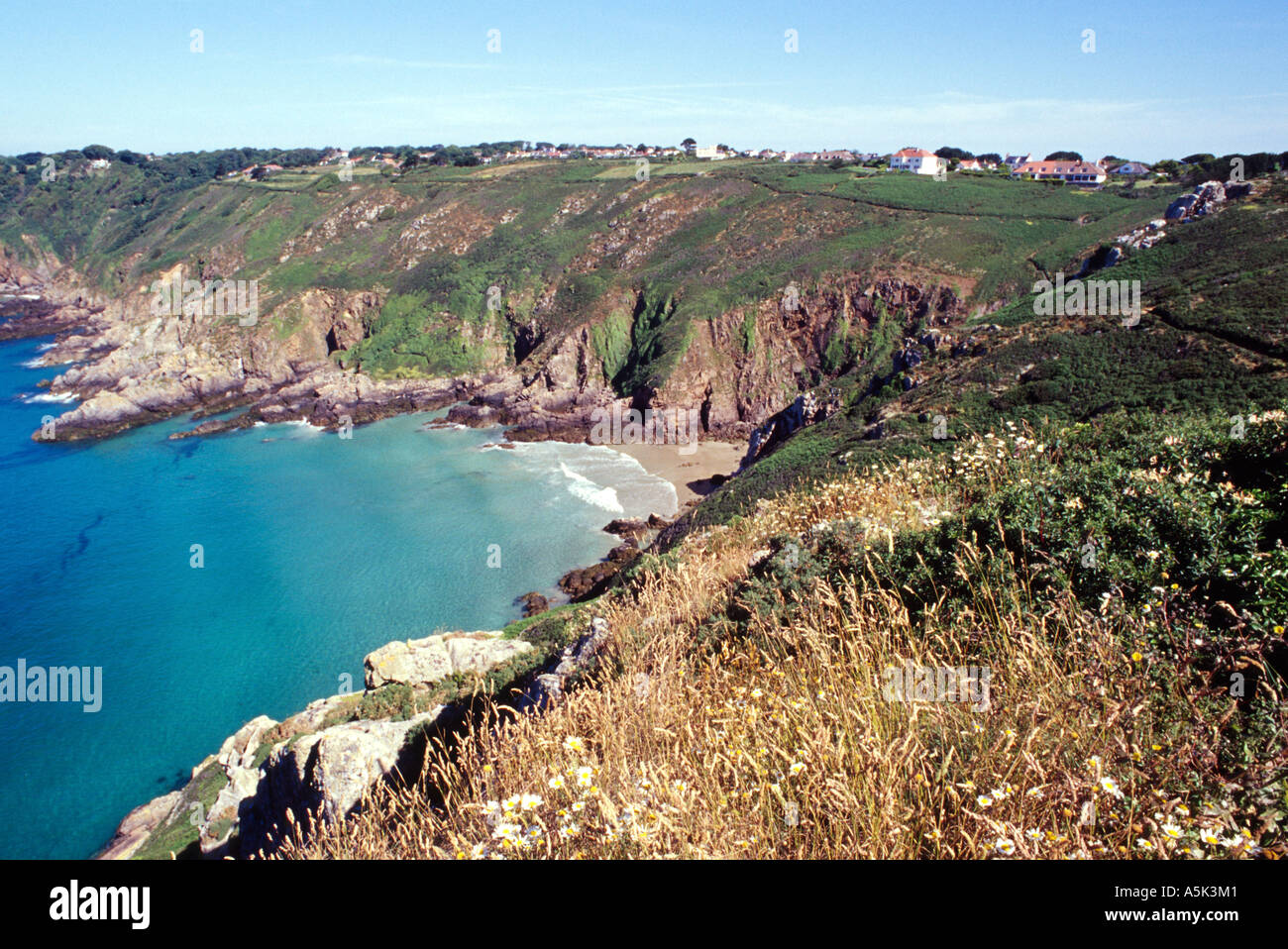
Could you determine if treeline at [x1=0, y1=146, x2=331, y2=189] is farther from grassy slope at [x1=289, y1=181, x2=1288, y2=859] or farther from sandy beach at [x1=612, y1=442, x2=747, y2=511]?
grassy slope at [x1=289, y1=181, x2=1288, y2=859]

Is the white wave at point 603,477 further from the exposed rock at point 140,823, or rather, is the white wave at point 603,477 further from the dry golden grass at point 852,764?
the dry golden grass at point 852,764

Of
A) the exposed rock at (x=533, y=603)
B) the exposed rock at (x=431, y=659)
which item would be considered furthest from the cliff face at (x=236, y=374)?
the exposed rock at (x=431, y=659)

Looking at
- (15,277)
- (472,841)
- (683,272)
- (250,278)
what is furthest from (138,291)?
(472,841)

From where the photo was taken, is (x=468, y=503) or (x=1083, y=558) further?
(x=468, y=503)

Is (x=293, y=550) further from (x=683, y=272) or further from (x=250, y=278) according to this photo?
(x=250, y=278)

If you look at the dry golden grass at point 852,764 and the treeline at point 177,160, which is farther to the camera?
the treeline at point 177,160
